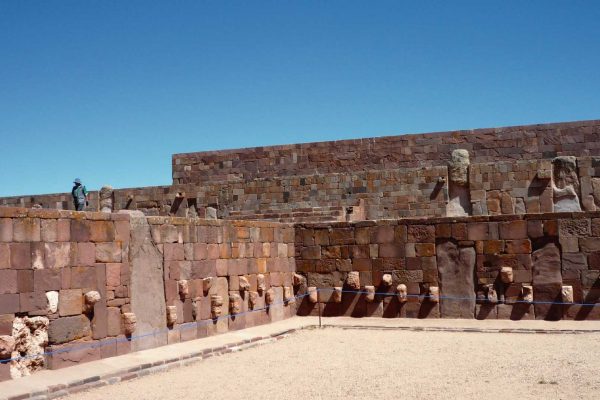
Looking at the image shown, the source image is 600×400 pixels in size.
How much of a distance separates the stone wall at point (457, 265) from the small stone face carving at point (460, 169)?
4.87 meters

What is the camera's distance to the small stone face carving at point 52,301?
8016 mm

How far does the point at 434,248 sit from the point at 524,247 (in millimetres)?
1596

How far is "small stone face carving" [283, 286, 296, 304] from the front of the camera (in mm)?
13789

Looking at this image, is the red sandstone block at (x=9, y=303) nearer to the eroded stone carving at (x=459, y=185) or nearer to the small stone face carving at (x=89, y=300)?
the small stone face carving at (x=89, y=300)

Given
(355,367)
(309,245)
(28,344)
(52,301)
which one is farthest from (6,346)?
(309,245)

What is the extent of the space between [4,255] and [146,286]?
247 centimetres

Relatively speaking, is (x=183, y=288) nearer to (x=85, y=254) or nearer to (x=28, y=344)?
(x=85, y=254)

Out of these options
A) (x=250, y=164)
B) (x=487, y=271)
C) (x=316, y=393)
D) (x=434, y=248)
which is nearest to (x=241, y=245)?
(x=434, y=248)

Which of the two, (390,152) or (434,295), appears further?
(390,152)

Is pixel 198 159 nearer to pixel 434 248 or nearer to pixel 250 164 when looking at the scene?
pixel 250 164

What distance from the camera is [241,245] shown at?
40.4 feet

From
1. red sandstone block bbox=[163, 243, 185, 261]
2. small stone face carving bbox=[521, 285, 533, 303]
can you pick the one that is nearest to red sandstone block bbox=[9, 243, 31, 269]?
red sandstone block bbox=[163, 243, 185, 261]

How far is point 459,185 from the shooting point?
59.0ft

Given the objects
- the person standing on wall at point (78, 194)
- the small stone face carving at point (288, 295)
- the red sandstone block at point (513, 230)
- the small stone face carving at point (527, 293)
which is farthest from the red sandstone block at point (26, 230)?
the person standing on wall at point (78, 194)
